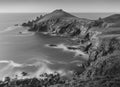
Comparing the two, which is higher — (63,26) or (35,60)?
(63,26)

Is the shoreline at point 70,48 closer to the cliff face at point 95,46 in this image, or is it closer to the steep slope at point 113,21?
the cliff face at point 95,46

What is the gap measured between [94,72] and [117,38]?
3253 cm

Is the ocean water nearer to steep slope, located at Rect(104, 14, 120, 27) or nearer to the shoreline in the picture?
the shoreline

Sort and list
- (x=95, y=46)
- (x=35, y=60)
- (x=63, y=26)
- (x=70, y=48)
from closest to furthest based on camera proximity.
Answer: (x=35, y=60), (x=95, y=46), (x=70, y=48), (x=63, y=26)

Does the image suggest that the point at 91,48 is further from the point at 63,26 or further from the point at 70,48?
the point at 63,26

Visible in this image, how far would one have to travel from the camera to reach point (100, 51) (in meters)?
80.9

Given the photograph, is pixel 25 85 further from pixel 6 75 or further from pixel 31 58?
pixel 31 58

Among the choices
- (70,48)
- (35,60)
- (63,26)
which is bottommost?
(35,60)

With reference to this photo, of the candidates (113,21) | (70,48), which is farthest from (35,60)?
(113,21)

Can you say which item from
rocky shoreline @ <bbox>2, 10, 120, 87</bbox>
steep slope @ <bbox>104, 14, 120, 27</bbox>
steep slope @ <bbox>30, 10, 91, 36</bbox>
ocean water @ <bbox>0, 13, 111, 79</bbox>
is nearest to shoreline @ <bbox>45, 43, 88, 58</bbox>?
rocky shoreline @ <bbox>2, 10, 120, 87</bbox>

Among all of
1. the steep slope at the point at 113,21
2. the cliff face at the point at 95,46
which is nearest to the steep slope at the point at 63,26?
the cliff face at the point at 95,46

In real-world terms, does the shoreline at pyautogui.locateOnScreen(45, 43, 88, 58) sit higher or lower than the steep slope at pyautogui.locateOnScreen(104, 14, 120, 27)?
lower

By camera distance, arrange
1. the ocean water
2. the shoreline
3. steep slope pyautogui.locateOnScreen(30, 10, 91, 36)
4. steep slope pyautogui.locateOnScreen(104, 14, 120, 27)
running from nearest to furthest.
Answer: the ocean water, the shoreline, steep slope pyautogui.locateOnScreen(104, 14, 120, 27), steep slope pyautogui.locateOnScreen(30, 10, 91, 36)

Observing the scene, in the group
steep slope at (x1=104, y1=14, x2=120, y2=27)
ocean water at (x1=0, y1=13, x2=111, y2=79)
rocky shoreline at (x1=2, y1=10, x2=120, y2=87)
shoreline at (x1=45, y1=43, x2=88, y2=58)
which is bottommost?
ocean water at (x1=0, y1=13, x2=111, y2=79)
